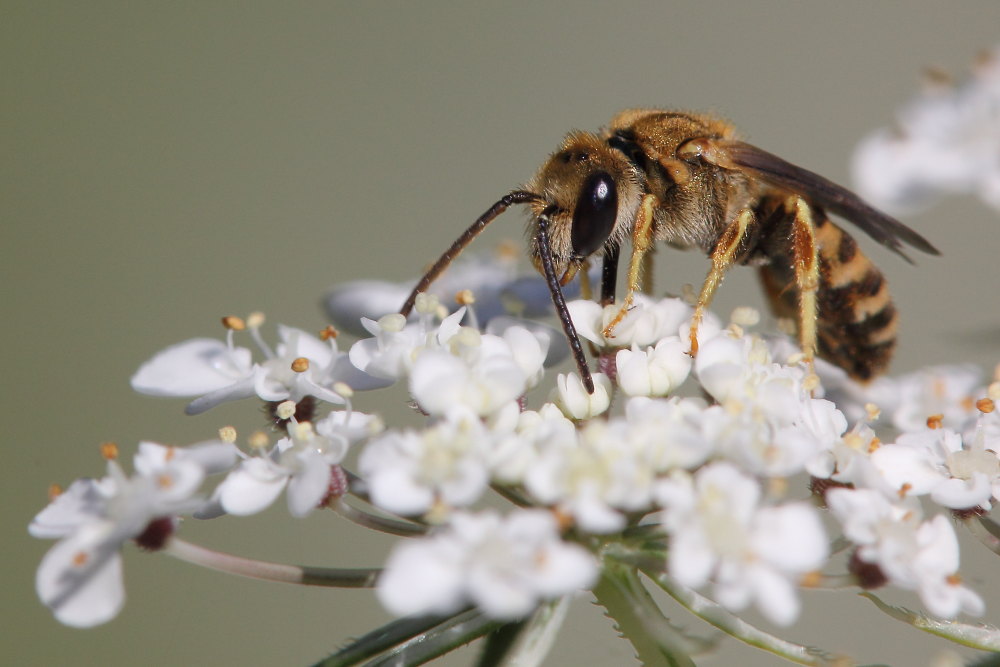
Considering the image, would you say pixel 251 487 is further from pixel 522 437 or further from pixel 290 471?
pixel 522 437

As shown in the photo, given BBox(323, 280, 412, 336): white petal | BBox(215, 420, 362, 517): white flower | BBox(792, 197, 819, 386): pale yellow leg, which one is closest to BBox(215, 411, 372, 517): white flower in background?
BBox(215, 420, 362, 517): white flower

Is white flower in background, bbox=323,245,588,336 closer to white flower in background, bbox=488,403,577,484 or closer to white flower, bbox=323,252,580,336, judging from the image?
white flower, bbox=323,252,580,336

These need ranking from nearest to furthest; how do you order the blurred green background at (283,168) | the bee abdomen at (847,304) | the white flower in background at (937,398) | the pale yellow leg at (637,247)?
the pale yellow leg at (637,247) < the white flower in background at (937,398) < the bee abdomen at (847,304) < the blurred green background at (283,168)

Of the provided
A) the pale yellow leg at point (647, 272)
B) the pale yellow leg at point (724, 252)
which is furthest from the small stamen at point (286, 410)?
the pale yellow leg at point (647, 272)

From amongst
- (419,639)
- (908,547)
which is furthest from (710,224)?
(419,639)

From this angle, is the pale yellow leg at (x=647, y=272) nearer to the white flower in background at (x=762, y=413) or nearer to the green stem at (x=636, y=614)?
the white flower in background at (x=762, y=413)

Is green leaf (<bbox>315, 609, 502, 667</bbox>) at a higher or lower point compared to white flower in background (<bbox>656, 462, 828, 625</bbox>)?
lower
